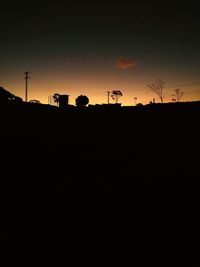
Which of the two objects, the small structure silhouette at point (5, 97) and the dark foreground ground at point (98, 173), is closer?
the dark foreground ground at point (98, 173)

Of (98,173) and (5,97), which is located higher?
(5,97)

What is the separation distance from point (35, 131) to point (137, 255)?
6.44 m

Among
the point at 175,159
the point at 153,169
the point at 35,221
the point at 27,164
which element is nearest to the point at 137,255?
the point at 35,221

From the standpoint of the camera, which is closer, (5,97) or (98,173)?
(98,173)

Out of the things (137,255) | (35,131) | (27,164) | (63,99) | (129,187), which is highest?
(63,99)

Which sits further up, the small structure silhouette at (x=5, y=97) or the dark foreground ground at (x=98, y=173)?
the small structure silhouette at (x=5, y=97)

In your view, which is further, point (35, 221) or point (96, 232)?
point (35, 221)

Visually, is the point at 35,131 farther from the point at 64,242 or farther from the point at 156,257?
the point at 156,257

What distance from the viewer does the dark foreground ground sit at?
5.52 m

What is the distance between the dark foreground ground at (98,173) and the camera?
18.1ft

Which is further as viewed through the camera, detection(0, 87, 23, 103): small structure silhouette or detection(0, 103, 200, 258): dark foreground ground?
detection(0, 87, 23, 103): small structure silhouette

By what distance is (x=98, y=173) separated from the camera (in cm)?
838

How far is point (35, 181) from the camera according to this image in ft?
25.7

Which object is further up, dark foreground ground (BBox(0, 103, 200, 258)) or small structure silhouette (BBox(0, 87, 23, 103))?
small structure silhouette (BBox(0, 87, 23, 103))
